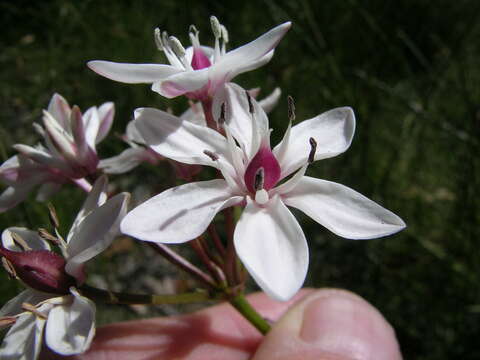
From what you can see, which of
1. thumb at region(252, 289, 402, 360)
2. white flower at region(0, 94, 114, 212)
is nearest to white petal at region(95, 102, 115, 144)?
white flower at region(0, 94, 114, 212)

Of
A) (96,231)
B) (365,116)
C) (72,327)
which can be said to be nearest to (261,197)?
(96,231)

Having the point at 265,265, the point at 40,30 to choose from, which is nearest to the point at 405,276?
the point at 265,265

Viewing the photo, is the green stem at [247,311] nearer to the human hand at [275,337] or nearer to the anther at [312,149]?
the human hand at [275,337]

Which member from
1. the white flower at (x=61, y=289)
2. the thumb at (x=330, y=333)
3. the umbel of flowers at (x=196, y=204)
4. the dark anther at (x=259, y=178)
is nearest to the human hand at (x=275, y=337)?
the thumb at (x=330, y=333)

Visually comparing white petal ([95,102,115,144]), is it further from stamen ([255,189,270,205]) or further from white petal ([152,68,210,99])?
stamen ([255,189,270,205])

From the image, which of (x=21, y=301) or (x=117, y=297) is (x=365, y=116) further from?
(x=21, y=301)

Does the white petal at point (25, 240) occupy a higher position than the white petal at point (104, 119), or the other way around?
the white petal at point (104, 119)
